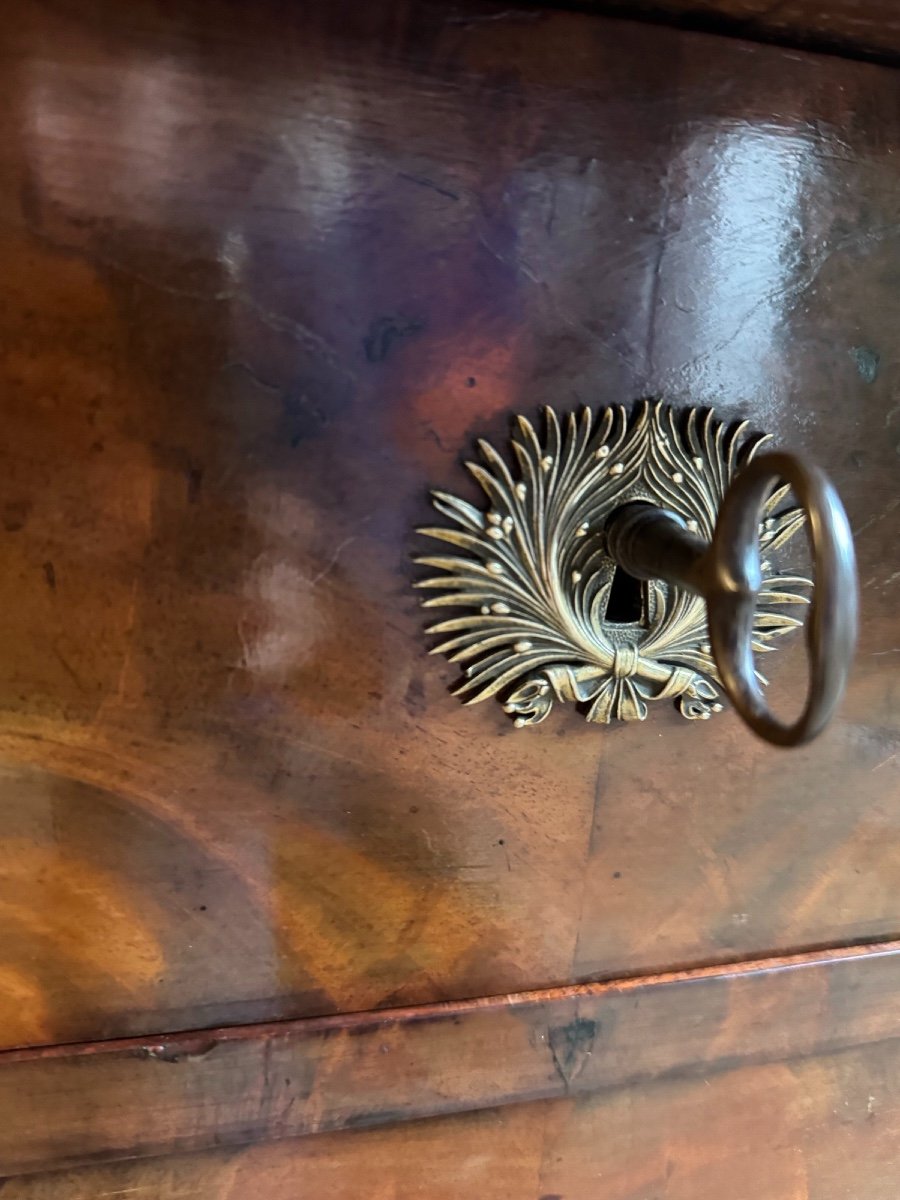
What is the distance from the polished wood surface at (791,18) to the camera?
0.47 m

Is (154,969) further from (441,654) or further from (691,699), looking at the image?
(691,699)

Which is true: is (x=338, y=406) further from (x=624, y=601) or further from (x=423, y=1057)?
(x=423, y=1057)

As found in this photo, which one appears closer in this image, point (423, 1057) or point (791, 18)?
point (791, 18)

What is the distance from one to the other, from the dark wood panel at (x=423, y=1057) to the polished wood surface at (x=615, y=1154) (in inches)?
1.0

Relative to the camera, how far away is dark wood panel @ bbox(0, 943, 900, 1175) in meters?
0.56

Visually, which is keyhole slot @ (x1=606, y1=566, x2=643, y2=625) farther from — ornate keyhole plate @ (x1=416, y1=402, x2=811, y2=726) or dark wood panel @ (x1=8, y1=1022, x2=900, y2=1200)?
dark wood panel @ (x1=8, y1=1022, x2=900, y2=1200)

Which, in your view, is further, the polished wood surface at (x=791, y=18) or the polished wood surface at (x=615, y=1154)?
the polished wood surface at (x=615, y=1154)

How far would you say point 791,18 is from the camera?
0.48 metres

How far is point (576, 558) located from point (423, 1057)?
1.18ft

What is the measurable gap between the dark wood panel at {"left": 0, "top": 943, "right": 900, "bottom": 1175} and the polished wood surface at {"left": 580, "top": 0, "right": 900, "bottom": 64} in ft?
2.00

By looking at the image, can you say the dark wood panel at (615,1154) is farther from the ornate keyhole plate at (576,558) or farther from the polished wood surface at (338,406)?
the ornate keyhole plate at (576,558)

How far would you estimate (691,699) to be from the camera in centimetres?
59

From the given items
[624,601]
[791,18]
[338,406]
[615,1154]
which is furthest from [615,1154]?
[791,18]

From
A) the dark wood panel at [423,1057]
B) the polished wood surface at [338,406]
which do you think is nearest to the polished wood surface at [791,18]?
the polished wood surface at [338,406]
